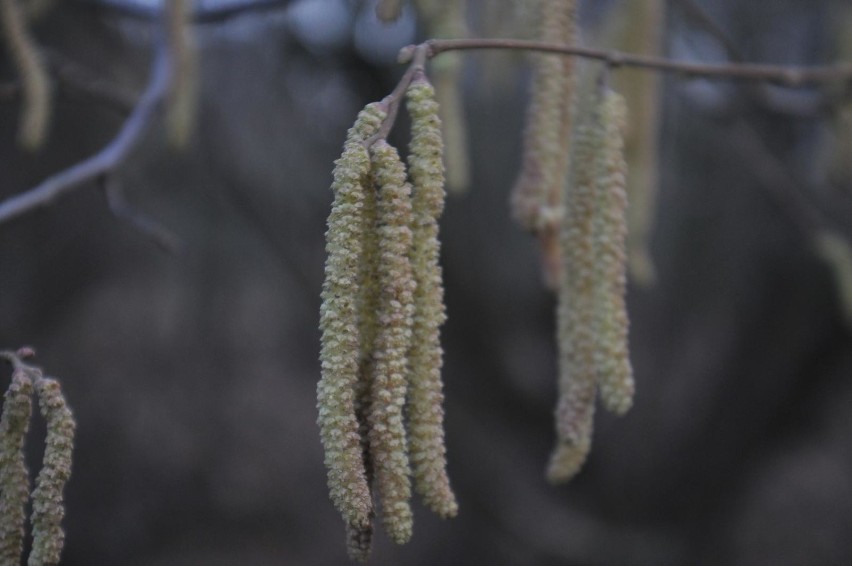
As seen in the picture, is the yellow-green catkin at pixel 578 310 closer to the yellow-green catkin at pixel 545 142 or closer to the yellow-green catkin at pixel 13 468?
the yellow-green catkin at pixel 545 142

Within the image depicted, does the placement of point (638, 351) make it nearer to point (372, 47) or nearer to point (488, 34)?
point (372, 47)

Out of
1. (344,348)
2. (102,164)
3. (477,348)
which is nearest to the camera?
(344,348)

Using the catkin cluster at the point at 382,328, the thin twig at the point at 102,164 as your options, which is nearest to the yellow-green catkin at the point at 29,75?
the thin twig at the point at 102,164

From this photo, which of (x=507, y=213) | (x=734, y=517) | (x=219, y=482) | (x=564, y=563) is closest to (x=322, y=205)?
(x=507, y=213)

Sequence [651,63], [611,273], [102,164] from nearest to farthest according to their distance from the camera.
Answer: [611,273] → [651,63] → [102,164]

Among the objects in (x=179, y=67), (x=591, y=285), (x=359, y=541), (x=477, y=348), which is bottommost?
(x=477, y=348)

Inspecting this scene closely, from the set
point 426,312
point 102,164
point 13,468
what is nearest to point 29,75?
point 102,164

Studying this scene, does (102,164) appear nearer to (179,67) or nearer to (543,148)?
(179,67)

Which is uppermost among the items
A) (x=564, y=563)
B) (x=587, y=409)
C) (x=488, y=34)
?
(x=488, y=34)
